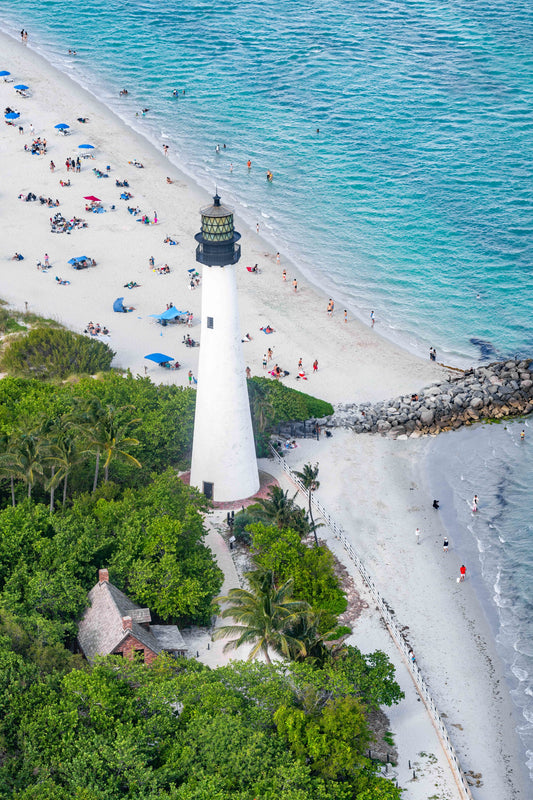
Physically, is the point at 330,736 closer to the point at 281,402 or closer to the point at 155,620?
the point at 155,620

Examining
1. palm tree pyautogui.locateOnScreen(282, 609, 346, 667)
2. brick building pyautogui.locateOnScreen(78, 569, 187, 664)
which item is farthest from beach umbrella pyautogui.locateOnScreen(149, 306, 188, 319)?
palm tree pyautogui.locateOnScreen(282, 609, 346, 667)

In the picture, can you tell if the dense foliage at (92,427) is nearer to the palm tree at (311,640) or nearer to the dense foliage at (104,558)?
the dense foliage at (104,558)

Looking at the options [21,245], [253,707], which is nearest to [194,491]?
[253,707]

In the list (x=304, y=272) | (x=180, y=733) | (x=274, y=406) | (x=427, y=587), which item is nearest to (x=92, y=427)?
(x=274, y=406)

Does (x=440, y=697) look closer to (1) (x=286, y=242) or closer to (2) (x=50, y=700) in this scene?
(2) (x=50, y=700)

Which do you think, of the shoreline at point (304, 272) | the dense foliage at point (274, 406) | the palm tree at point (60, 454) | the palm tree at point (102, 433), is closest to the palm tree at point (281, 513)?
the palm tree at point (102, 433)

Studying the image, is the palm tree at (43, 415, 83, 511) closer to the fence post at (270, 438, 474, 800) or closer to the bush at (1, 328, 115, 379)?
the fence post at (270, 438, 474, 800)

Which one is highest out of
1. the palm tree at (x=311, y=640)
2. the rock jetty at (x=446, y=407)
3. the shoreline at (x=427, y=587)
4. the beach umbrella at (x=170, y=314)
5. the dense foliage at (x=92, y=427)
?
the dense foliage at (x=92, y=427)

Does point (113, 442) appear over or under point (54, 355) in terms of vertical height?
over
